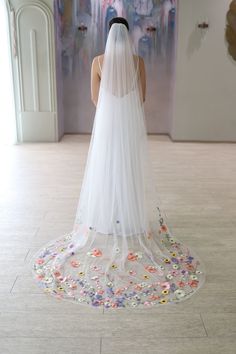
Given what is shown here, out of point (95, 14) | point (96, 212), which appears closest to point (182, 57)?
point (95, 14)

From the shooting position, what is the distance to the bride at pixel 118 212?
2369 mm

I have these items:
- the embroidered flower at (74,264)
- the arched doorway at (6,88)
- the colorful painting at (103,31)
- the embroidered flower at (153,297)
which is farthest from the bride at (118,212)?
the colorful painting at (103,31)

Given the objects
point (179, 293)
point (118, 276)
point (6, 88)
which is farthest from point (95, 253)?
point (6, 88)

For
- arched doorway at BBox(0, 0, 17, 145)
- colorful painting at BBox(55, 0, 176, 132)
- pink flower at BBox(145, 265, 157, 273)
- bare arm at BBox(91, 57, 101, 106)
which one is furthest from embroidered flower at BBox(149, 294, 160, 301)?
colorful painting at BBox(55, 0, 176, 132)

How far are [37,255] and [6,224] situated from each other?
649mm

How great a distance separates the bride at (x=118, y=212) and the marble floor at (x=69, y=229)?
0.51 feet

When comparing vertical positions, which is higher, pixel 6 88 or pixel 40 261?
pixel 6 88

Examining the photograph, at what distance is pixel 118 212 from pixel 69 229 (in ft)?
1.73

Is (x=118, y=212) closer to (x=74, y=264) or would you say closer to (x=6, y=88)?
(x=74, y=264)

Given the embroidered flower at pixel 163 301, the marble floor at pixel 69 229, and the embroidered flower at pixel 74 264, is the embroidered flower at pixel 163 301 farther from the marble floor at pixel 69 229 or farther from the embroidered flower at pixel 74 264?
the embroidered flower at pixel 74 264

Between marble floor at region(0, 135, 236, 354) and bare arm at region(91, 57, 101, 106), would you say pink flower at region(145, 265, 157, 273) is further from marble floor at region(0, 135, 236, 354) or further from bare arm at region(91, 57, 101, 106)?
bare arm at region(91, 57, 101, 106)

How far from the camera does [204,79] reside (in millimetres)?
5746

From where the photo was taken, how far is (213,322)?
1.95m

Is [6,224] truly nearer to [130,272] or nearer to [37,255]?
[37,255]
